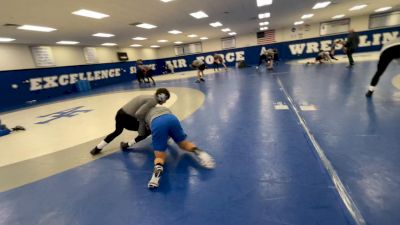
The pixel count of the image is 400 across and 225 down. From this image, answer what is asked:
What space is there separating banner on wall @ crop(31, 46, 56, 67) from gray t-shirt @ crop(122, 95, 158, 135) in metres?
16.0

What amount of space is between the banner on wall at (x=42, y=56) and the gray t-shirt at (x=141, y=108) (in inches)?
630

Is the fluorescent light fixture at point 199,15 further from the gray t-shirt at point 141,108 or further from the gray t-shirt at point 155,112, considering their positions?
the gray t-shirt at point 155,112

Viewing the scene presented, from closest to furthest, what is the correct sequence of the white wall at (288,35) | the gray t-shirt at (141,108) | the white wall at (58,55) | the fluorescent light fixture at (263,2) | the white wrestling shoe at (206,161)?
the white wrestling shoe at (206,161)
the gray t-shirt at (141,108)
the fluorescent light fixture at (263,2)
the white wall at (58,55)
the white wall at (288,35)

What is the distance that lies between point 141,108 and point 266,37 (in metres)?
25.4

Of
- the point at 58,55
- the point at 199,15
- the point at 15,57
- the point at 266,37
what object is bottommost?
the point at 15,57

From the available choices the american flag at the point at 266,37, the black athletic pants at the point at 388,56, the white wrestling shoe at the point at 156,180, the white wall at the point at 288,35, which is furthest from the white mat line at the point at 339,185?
the white wall at the point at 288,35

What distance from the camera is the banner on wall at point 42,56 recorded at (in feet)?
49.3

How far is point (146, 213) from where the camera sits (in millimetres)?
2082

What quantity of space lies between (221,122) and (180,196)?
98.0 inches

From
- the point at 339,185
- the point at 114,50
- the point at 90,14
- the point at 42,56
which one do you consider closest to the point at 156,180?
the point at 339,185

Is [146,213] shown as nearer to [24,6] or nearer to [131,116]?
[131,116]

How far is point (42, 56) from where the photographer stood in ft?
50.6

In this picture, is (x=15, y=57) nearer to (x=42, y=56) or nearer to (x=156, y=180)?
(x=42, y=56)

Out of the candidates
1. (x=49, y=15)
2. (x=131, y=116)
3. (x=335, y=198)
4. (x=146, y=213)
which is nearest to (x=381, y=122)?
(x=335, y=198)
